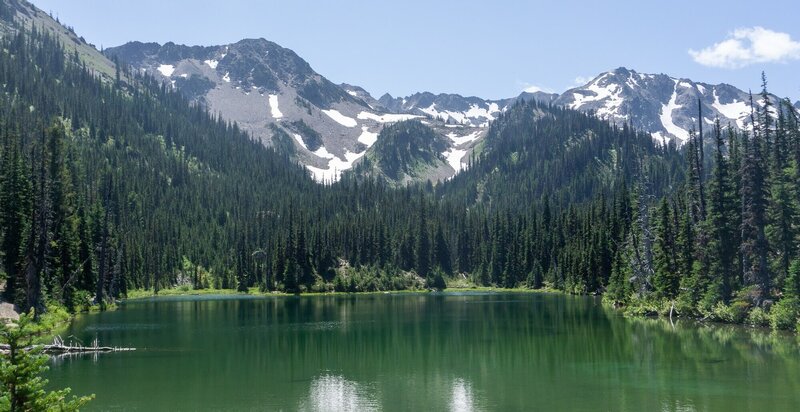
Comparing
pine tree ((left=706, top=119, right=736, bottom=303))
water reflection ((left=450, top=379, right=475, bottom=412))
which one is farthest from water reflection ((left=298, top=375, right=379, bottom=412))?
pine tree ((left=706, top=119, right=736, bottom=303))

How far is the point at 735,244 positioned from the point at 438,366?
4827cm

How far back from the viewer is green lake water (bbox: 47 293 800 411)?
41094 millimetres

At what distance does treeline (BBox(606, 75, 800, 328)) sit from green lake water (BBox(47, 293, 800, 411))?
567 cm

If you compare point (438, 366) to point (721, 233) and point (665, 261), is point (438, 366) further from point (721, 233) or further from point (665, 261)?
point (665, 261)

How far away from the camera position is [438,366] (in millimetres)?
55031

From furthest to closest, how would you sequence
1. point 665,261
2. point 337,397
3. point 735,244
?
1. point 665,261
2. point 735,244
3. point 337,397

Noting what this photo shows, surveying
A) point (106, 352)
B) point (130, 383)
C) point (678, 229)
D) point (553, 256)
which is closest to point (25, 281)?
point (106, 352)

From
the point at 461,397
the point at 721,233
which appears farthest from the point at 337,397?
the point at 721,233

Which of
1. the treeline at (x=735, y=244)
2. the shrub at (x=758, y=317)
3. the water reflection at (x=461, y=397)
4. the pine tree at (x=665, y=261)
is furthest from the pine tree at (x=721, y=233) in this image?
the water reflection at (x=461, y=397)

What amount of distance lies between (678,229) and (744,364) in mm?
Answer: 54354

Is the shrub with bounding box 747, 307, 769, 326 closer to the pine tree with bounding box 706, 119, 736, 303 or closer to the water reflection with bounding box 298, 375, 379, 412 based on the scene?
the pine tree with bounding box 706, 119, 736, 303

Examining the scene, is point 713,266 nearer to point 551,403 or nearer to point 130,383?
point 551,403

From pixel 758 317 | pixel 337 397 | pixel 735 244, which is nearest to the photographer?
pixel 337 397

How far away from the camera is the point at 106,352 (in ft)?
197
